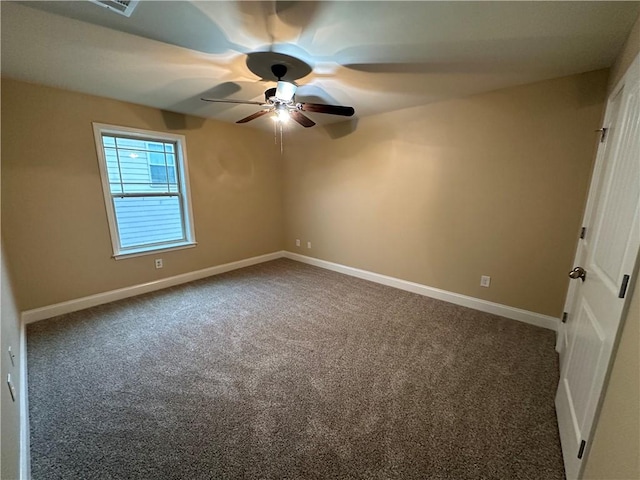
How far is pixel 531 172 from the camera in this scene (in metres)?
2.50

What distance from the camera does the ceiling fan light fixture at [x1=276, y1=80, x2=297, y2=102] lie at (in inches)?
86.4

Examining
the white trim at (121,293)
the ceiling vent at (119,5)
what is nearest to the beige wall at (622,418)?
the ceiling vent at (119,5)

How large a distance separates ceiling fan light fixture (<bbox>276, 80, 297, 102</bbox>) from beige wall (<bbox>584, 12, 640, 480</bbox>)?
234cm

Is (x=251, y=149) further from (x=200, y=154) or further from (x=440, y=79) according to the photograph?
(x=440, y=79)

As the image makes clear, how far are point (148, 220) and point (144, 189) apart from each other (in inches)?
15.9

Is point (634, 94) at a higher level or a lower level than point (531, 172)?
higher

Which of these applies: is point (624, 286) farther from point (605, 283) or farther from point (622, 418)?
point (622, 418)

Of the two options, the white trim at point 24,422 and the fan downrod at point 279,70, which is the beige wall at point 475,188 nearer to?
the fan downrod at point 279,70

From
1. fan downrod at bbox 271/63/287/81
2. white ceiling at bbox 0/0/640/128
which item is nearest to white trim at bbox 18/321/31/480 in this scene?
white ceiling at bbox 0/0/640/128

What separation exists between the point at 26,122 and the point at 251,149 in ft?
8.17

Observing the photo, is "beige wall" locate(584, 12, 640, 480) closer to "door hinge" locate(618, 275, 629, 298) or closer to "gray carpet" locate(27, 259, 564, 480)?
"door hinge" locate(618, 275, 629, 298)

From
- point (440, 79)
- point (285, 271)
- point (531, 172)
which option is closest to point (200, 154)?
point (285, 271)

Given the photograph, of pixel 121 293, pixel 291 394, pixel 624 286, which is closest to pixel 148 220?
pixel 121 293

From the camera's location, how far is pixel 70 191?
2.79m
